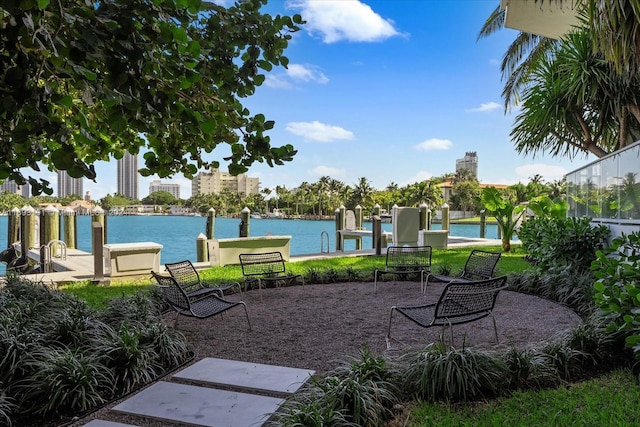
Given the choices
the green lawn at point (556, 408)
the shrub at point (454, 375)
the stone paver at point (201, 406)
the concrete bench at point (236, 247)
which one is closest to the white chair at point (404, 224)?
the concrete bench at point (236, 247)

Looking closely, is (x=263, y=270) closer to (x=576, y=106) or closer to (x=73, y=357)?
(x=73, y=357)

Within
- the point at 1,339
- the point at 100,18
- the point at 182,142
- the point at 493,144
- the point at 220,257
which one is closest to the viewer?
the point at 100,18

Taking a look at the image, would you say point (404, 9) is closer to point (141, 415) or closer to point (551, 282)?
point (551, 282)

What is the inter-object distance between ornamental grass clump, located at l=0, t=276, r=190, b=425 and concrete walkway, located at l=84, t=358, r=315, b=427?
0.28 m

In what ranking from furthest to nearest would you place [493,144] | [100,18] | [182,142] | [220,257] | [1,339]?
[493,144], [220,257], [1,339], [182,142], [100,18]

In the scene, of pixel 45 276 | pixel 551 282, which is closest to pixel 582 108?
pixel 551 282

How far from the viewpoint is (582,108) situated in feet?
33.1

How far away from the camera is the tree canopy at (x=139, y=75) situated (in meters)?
1.34

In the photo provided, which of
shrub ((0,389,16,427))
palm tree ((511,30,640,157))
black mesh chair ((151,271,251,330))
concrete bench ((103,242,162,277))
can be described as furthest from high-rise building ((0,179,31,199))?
palm tree ((511,30,640,157))

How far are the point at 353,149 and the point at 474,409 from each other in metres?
44.3

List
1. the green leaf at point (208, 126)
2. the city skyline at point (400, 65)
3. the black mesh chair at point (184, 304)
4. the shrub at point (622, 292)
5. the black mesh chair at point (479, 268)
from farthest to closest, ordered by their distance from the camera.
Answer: the city skyline at point (400, 65), the black mesh chair at point (479, 268), the black mesh chair at point (184, 304), the shrub at point (622, 292), the green leaf at point (208, 126)

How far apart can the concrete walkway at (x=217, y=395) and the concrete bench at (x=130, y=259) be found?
5939 millimetres

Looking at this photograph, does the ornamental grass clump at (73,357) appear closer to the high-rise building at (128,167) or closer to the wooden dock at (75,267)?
the high-rise building at (128,167)

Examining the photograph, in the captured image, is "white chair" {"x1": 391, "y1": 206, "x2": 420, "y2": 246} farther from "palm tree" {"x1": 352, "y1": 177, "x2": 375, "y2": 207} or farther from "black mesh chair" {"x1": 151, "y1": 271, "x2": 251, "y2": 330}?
"palm tree" {"x1": 352, "y1": 177, "x2": 375, "y2": 207}
